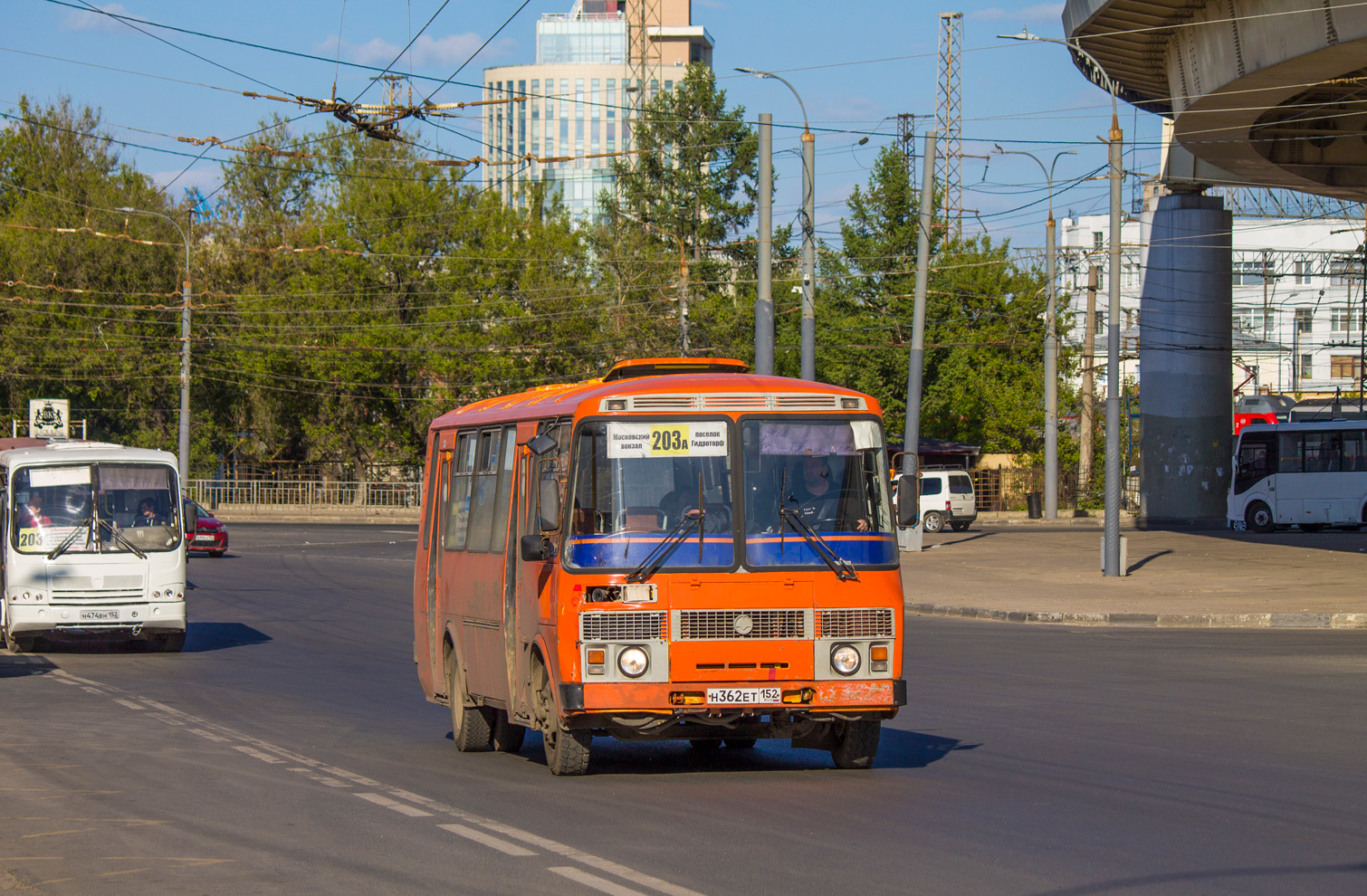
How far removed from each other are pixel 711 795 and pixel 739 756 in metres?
1.79

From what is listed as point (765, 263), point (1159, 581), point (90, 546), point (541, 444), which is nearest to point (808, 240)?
point (765, 263)


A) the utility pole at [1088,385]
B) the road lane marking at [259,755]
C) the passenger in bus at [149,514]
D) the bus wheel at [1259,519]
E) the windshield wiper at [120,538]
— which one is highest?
the utility pole at [1088,385]

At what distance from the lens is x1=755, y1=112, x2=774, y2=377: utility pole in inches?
1059

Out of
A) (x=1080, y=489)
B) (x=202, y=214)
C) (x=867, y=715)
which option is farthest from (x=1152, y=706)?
(x=202, y=214)

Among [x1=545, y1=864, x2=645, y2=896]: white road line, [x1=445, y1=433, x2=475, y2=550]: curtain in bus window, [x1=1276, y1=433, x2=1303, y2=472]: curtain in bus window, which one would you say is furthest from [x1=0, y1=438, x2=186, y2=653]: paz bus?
[x1=1276, y1=433, x2=1303, y2=472]: curtain in bus window

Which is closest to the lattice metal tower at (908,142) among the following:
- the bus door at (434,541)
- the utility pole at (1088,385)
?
the utility pole at (1088,385)

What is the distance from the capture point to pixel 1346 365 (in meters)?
105

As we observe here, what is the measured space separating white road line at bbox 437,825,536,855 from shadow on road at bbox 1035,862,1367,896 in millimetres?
2483

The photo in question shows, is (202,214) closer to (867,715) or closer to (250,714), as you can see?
(250,714)

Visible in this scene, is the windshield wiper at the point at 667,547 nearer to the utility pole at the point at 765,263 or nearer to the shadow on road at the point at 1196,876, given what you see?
the shadow on road at the point at 1196,876

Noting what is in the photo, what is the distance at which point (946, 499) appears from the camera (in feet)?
158

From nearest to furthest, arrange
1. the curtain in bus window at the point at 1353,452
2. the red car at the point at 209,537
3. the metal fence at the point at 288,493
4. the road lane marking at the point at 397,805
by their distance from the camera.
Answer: the road lane marking at the point at 397,805, the red car at the point at 209,537, the curtain in bus window at the point at 1353,452, the metal fence at the point at 288,493

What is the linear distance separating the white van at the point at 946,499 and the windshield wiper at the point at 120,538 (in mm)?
31769

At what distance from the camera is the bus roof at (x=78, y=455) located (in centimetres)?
1975
